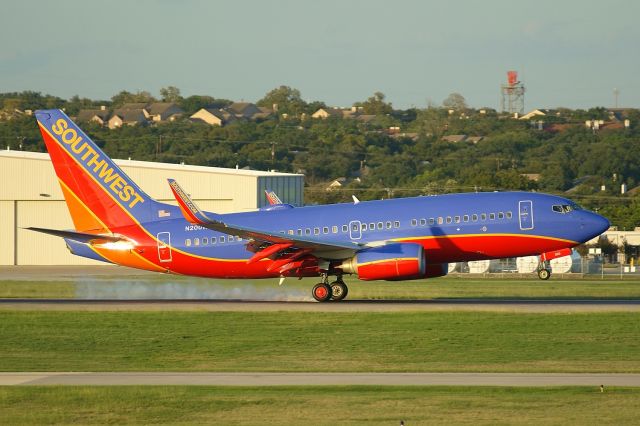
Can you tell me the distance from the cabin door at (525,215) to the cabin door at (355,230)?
644 centimetres

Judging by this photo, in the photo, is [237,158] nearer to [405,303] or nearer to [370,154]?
[370,154]

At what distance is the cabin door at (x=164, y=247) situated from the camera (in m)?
48.7

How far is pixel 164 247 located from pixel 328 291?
294 inches

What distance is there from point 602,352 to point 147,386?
1382 centimetres

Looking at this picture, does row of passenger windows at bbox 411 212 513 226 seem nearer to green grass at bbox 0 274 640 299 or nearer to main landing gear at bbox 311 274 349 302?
main landing gear at bbox 311 274 349 302

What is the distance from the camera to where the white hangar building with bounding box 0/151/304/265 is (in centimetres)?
8669

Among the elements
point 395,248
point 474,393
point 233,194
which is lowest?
point 474,393

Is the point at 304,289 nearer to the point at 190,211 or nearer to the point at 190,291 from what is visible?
the point at 190,291

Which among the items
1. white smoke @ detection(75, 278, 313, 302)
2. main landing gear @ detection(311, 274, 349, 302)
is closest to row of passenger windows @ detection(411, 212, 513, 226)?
main landing gear @ detection(311, 274, 349, 302)

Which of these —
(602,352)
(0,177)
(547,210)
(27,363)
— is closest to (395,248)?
(547,210)

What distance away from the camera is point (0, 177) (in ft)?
291

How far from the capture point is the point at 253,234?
1750 inches

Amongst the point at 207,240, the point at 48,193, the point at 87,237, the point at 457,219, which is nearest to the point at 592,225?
the point at 457,219

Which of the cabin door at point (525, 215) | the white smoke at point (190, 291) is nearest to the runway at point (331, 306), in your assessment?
the white smoke at point (190, 291)
